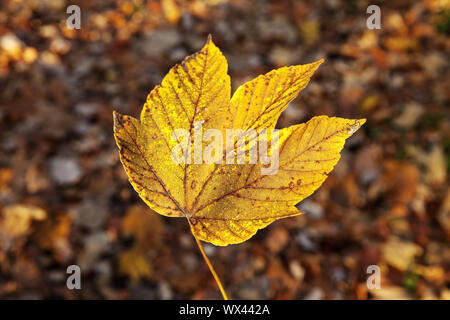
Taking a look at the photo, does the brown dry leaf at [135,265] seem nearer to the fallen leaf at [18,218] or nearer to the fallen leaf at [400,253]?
the fallen leaf at [18,218]

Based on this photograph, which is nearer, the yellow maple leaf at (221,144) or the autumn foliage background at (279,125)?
the yellow maple leaf at (221,144)

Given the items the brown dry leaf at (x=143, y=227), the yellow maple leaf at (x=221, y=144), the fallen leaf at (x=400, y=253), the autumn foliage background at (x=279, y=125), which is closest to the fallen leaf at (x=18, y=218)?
the autumn foliage background at (x=279, y=125)

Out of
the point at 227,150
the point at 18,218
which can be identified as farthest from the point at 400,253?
the point at 18,218

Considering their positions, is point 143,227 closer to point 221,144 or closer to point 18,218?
point 18,218

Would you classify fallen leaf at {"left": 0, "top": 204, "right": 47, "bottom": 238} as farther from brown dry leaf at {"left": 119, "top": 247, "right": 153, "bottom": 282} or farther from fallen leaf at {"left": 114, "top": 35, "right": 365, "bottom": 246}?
fallen leaf at {"left": 114, "top": 35, "right": 365, "bottom": 246}

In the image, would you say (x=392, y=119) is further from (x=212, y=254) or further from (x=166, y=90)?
(x=166, y=90)

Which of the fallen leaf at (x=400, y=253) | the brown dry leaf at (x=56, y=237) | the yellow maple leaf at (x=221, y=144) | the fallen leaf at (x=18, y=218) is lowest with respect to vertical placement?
the fallen leaf at (x=400, y=253)
